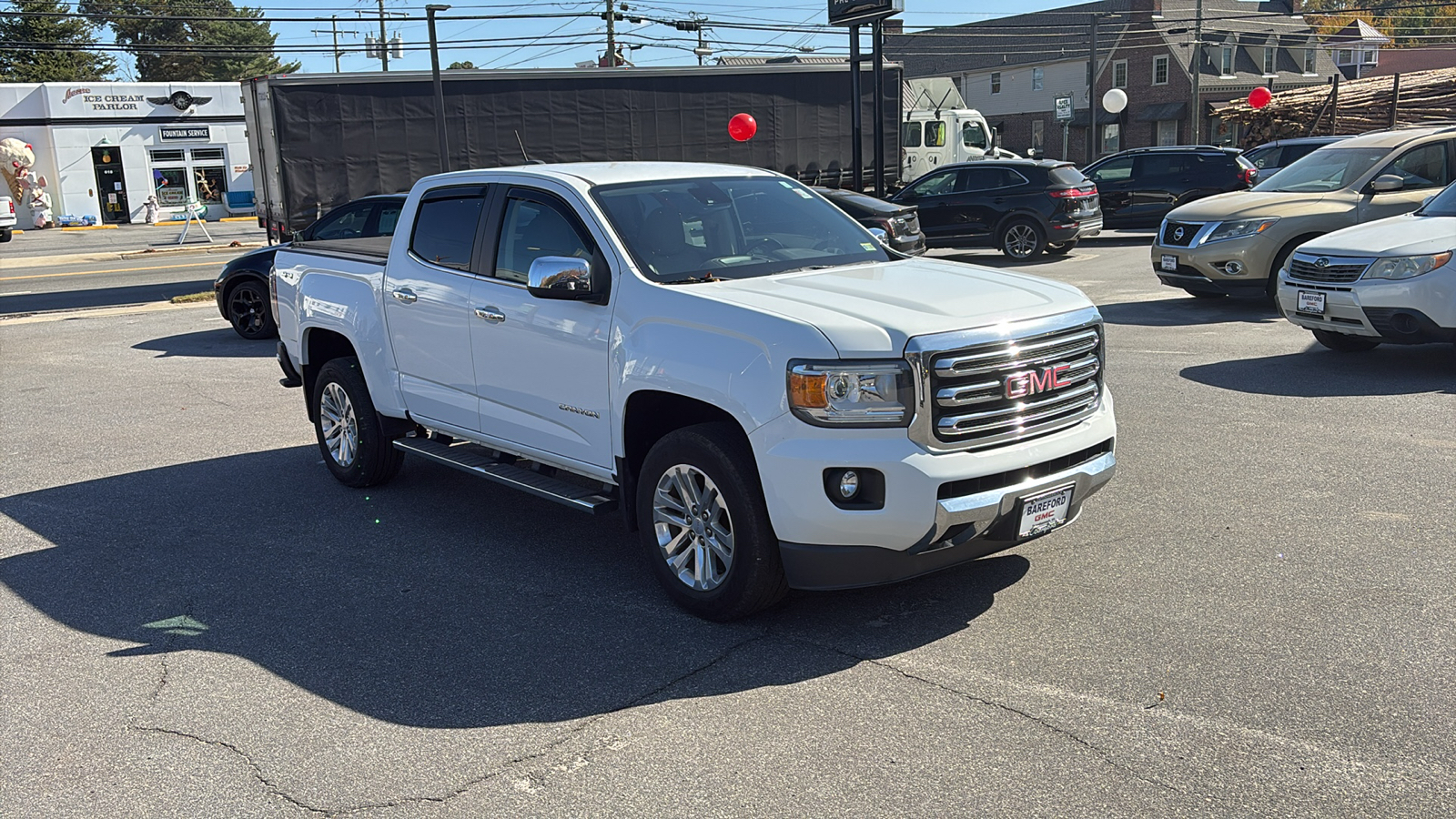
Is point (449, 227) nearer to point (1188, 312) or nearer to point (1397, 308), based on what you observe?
point (1397, 308)

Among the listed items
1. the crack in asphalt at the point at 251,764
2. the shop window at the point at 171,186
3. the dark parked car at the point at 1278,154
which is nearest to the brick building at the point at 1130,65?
the dark parked car at the point at 1278,154

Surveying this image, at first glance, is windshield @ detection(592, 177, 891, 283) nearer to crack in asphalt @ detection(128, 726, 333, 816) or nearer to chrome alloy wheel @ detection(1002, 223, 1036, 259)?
crack in asphalt @ detection(128, 726, 333, 816)

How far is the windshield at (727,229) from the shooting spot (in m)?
5.62

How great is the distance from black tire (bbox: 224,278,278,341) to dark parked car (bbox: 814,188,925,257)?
7819 millimetres

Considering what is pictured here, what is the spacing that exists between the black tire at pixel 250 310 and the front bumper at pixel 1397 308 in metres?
11.5

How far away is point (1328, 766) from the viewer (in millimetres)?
3695

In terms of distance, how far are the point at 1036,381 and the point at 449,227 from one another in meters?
3.42

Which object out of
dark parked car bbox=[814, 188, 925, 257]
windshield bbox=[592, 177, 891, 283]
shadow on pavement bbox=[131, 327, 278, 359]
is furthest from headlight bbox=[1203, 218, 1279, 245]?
shadow on pavement bbox=[131, 327, 278, 359]

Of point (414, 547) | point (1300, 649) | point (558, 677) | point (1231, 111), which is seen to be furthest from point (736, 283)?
point (1231, 111)

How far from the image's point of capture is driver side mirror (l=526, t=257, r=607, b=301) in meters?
5.39

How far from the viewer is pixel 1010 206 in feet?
66.5

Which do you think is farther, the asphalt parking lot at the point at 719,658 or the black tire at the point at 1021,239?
the black tire at the point at 1021,239

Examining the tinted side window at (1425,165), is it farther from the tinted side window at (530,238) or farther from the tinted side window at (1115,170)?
the tinted side window at (530,238)

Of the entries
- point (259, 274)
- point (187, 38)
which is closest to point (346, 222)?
point (259, 274)
